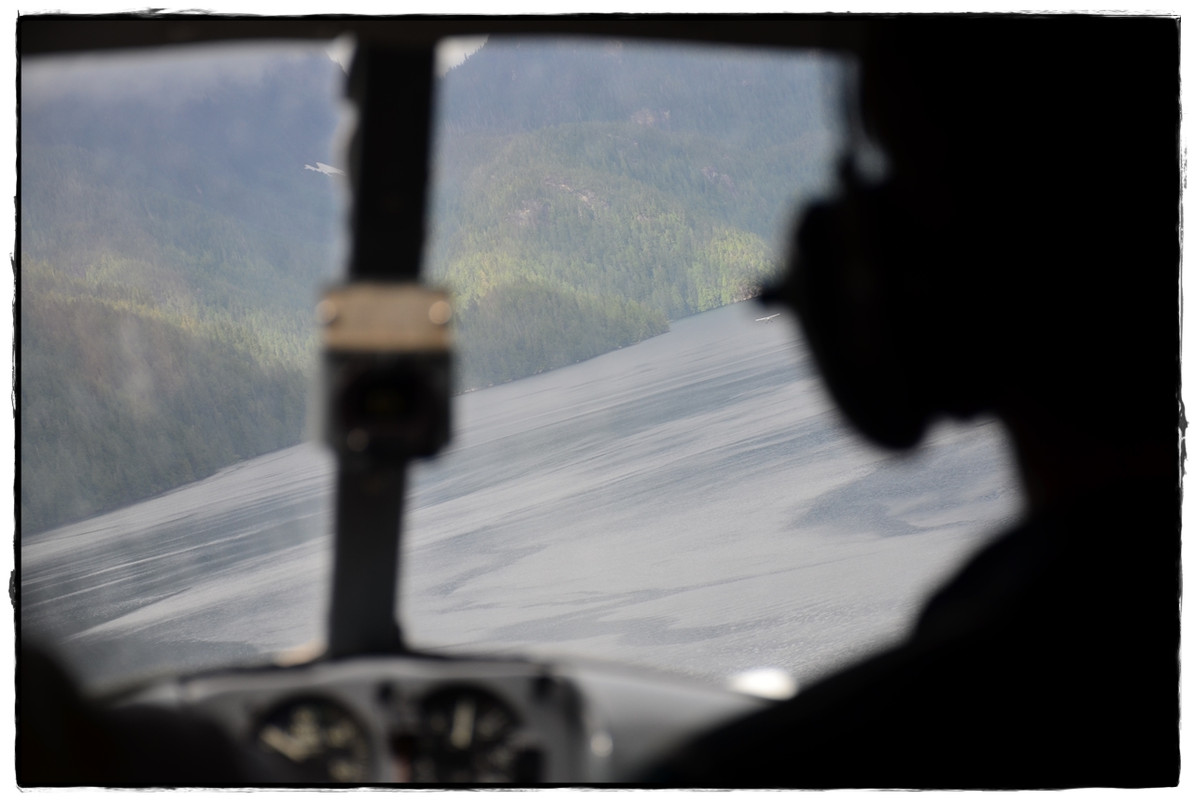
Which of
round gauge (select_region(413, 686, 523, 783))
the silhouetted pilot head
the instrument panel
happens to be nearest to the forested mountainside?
the silhouetted pilot head

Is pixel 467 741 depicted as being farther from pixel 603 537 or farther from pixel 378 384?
pixel 378 384

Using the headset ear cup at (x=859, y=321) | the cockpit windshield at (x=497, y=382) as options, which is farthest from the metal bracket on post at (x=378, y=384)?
the headset ear cup at (x=859, y=321)

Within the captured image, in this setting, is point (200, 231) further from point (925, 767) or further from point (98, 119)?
point (925, 767)

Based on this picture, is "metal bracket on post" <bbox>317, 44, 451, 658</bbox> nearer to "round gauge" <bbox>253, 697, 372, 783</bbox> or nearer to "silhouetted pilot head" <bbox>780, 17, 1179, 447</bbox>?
"round gauge" <bbox>253, 697, 372, 783</bbox>

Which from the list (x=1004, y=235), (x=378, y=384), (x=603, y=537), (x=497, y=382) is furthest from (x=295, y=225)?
(x=1004, y=235)

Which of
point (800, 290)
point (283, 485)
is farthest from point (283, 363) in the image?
point (800, 290)

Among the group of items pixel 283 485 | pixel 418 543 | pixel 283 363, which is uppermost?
pixel 283 363

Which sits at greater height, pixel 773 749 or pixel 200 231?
pixel 200 231
